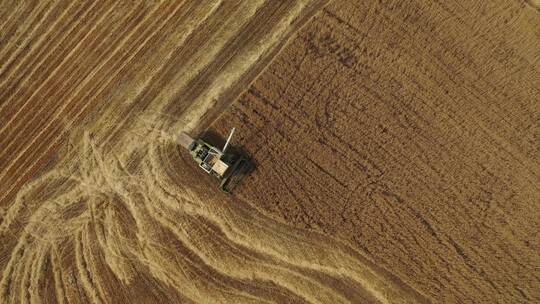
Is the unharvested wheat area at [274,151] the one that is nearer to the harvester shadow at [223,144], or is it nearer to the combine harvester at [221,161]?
the harvester shadow at [223,144]

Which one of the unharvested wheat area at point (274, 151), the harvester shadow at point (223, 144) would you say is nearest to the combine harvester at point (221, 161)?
the harvester shadow at point (223, 144)

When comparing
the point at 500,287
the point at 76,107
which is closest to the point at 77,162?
the point at 76,107

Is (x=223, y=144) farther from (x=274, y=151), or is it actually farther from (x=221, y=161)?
(x=274, y=151)

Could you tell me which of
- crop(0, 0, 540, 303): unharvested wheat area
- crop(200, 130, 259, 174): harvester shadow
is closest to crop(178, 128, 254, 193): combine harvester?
crop(200, 130, 259, 174): harvester shadow

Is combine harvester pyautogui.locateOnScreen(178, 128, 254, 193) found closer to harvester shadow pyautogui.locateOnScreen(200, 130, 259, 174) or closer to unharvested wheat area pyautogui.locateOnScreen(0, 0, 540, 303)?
harvester shadow pyautogui.locateOnScreen(200, 130, 259, 174)

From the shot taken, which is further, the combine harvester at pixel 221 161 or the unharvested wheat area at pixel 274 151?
the unharvested wheat area at pixel 274 151

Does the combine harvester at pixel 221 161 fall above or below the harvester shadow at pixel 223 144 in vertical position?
below
